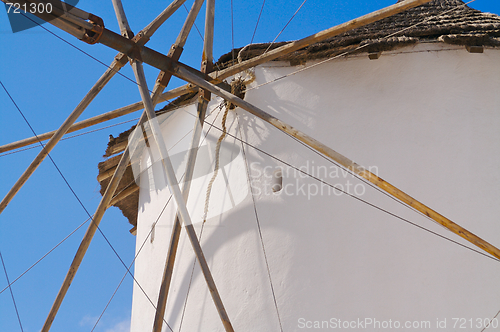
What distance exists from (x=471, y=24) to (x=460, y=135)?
131cm

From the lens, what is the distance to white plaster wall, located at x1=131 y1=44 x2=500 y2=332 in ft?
12.6

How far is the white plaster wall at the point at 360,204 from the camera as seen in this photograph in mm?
3855

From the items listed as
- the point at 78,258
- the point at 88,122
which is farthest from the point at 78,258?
the point at 88,122

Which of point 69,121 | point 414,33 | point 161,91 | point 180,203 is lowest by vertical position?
point 180,203

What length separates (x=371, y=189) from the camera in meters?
4.28

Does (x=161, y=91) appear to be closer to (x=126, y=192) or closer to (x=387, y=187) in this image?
(x=387, y=187)

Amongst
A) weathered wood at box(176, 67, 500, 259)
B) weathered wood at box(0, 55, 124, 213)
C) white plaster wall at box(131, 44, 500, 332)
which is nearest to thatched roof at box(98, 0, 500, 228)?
white plaster wall at box(131, 44, 500, 332)

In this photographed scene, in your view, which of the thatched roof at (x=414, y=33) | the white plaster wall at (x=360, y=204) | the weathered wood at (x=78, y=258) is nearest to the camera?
the white plaster wall at (x=360, y=204)

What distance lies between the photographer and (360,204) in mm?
4246

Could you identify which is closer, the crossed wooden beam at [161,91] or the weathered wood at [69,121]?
the crossed wooden beam at [161,91]

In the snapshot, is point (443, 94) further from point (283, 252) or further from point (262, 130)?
point (283, 252)

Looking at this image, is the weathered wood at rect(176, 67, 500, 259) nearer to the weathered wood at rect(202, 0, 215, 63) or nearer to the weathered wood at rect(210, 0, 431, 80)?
the weathered wood at rect(210, 0, 431, 80)

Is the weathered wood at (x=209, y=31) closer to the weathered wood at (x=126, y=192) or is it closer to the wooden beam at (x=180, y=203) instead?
the wooden beam at (x=180, y=203)

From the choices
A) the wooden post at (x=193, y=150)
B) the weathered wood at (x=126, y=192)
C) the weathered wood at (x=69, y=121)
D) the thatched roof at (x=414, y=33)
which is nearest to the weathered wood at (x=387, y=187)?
the wooden post at (x=193, y=150)
